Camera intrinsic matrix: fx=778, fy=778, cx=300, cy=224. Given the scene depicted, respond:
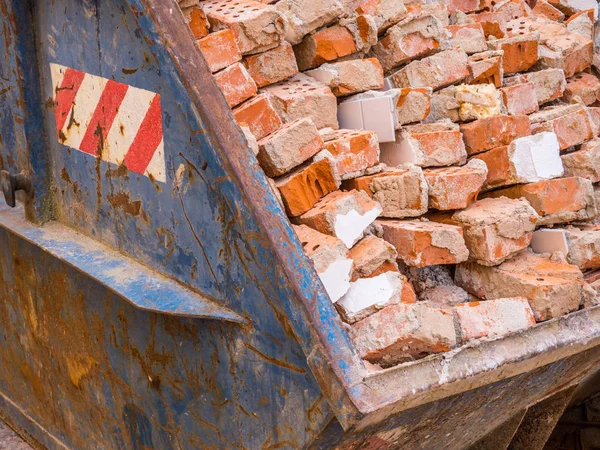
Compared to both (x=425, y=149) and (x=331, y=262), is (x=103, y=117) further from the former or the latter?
(x=425, y=149)

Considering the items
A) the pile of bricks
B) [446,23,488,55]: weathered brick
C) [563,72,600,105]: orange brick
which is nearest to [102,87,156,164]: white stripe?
the pile of bricks

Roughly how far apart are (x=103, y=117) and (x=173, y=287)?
46 cm

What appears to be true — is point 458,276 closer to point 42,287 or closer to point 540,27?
point 42,287

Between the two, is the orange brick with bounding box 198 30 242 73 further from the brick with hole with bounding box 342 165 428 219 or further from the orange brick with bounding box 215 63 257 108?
the brick with hole with bounding box 342 165 428 219

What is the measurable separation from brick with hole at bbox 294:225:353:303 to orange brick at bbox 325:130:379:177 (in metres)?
0.37

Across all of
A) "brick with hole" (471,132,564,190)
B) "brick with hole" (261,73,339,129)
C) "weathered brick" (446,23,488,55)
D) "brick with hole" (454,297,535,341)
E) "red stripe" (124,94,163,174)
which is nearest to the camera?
"red stripe" (124,94,163,174)

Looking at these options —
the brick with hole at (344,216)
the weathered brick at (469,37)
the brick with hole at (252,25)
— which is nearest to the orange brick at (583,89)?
the weathered brick at (469,37)

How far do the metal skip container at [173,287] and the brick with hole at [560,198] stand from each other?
0.53 m

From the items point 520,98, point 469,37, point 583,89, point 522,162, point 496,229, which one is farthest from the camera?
point 583,89

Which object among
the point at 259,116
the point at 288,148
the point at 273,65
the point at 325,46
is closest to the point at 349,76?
the point at 325,46

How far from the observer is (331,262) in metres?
2.06

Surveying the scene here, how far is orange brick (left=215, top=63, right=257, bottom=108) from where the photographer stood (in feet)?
8.06

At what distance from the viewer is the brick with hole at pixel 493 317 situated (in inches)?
78.7

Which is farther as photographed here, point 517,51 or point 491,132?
point 517,51
